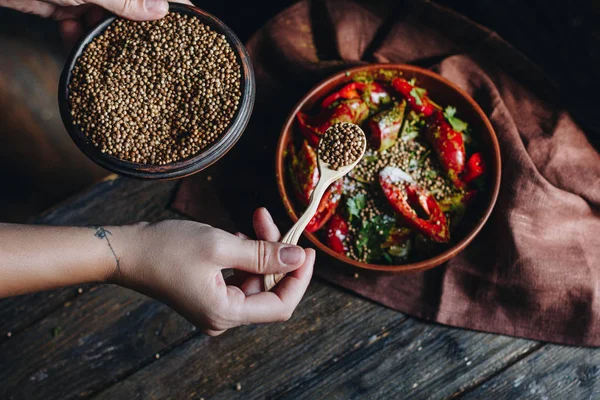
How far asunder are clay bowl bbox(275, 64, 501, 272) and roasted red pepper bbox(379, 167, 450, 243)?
0.06 meters

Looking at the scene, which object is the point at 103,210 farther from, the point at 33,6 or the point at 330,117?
the point at 330,117

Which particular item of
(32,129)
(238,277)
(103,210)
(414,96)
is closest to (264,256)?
(238,277)

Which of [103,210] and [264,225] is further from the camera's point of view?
[103,210]

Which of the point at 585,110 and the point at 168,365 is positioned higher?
the point at 585,110

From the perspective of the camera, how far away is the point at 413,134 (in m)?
1.44

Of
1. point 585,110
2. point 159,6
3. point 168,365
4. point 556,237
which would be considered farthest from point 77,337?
point 585,110

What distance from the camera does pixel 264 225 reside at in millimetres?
1168

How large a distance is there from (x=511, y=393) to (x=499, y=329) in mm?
180

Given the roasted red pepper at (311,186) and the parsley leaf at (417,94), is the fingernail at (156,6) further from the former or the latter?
the parsley leaf at (417,94)

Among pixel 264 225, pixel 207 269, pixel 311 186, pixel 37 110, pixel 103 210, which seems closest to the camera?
pixel 207 269

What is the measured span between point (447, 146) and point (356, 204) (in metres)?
0.28

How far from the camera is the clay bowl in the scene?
1294 millimetres

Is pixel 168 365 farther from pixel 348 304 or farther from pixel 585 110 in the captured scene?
pixel 585 110

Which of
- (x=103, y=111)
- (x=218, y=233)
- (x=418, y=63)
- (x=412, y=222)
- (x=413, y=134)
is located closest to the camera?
(x=218, y=233)
